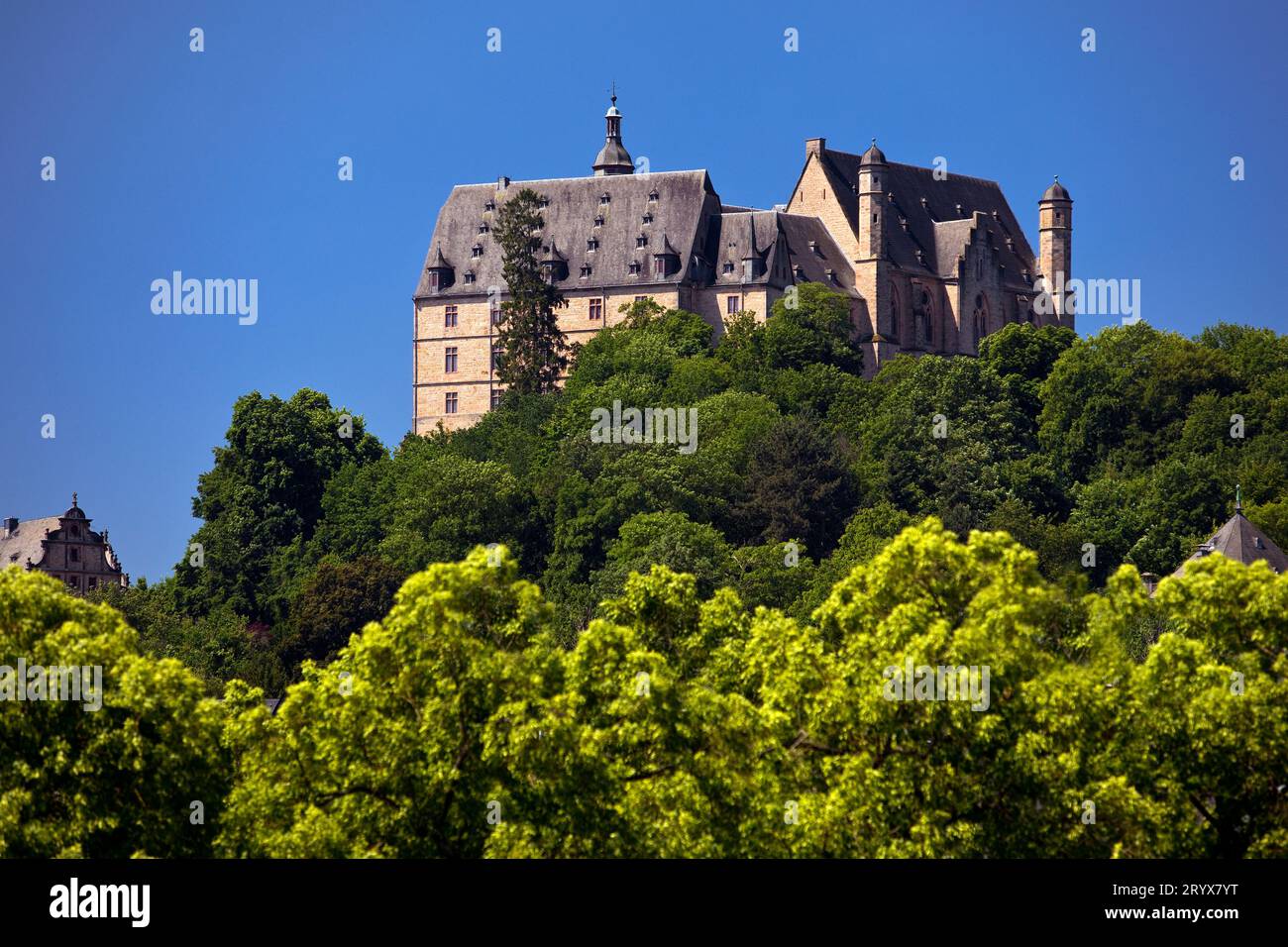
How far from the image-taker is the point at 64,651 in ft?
177

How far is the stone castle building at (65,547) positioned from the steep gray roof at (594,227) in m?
22.7

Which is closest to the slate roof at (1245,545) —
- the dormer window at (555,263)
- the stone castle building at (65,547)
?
the dormer window at (555,263)

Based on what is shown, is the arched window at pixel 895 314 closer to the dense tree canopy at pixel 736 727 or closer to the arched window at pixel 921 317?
the arched window at pixel 921 317

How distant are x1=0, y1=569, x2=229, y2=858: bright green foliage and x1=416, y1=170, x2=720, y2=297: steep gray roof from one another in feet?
308

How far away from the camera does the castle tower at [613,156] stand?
160 meters

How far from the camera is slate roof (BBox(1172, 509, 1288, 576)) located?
10444cm

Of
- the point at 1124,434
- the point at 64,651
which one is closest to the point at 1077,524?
the point at 1124,434

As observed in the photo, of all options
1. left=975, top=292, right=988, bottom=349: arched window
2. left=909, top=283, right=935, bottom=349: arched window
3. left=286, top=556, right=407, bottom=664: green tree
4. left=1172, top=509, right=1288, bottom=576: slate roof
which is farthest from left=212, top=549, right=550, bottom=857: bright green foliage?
left=975, top=292, right=988, bottom=349: arched window

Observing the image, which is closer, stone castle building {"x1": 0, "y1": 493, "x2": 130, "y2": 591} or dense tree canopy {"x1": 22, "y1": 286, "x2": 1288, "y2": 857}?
dense tree canopy {"x1": 22, "y1": 286, "x2": 1288, "y2": 857}

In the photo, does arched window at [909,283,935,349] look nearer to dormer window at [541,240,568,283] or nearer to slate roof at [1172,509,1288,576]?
dormer window at [541,240,568,283]

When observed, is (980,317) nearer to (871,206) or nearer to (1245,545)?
(871,206)

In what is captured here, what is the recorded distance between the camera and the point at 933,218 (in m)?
160
